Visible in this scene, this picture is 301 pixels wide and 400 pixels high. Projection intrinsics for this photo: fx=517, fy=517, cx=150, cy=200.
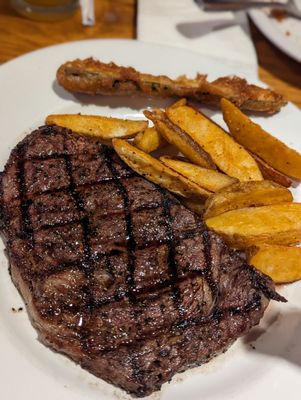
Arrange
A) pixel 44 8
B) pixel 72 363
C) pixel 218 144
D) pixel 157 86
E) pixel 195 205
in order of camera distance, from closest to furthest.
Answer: pixel 72 363 → pixel 195 205 → pixel 218 144 → pixel 157 86 → pixel 44 8

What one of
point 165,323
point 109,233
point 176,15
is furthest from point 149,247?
point 176,15

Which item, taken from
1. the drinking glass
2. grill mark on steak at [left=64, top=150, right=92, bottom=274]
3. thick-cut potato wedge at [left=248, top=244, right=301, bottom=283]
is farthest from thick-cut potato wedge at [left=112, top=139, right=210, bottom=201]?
the drinking glass

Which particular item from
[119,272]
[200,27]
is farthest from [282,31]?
[119,272]

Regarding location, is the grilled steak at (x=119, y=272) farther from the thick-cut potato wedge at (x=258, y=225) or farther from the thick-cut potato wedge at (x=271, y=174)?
the thick-cut potato wedge at (x=271, y=174)

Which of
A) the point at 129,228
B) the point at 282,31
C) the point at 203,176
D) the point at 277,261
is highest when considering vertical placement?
the point at 282,31

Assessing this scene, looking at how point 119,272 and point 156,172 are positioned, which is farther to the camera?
point 156,172

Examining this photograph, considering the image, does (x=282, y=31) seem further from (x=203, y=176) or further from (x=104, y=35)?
(x=203, y=176)

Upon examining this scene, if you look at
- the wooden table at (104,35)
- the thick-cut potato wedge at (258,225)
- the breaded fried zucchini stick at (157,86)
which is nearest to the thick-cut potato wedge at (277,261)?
the thick-cut potato wedge at (258,225)
